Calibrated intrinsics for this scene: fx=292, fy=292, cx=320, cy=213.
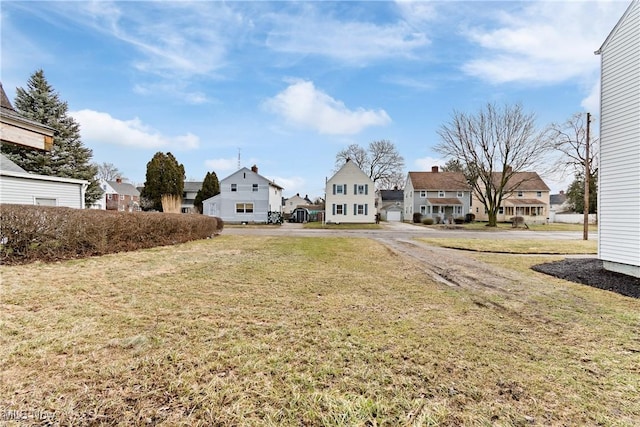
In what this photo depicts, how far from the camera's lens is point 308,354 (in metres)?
3.03

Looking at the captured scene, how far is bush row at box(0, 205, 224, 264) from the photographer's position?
6711mm

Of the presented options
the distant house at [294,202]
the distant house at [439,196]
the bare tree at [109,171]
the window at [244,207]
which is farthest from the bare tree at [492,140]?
the bare tree at [109,171]

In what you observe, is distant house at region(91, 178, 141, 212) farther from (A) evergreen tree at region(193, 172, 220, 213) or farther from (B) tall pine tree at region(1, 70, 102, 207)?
(B) tall pine tree at region(1, 70, 102, 207)

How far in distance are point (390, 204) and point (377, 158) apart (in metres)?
9.26

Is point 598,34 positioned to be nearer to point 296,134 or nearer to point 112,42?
point 112,42

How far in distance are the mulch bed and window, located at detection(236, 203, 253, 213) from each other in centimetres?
3107

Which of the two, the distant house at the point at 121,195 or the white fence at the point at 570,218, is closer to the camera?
the white fence at the point at 570,218

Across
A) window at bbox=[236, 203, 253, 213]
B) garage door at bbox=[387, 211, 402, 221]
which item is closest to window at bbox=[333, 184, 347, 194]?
window at bbox=[236, 203, 253, 213]

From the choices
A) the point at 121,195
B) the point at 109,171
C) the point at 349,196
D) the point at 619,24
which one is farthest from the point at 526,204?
the point at 109,171

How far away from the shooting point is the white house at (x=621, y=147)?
7531 mm

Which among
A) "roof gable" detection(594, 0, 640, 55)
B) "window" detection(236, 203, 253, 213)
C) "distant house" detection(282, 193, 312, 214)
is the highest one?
"roof gable" detection(594, 0, 640, 55)

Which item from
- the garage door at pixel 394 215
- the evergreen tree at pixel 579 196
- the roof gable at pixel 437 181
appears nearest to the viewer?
the evergreen tree at pixel 579 196

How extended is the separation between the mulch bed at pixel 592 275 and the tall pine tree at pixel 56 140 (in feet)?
111

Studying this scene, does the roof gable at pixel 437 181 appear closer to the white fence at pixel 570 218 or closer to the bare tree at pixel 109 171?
the white fence at pixel 570 218
